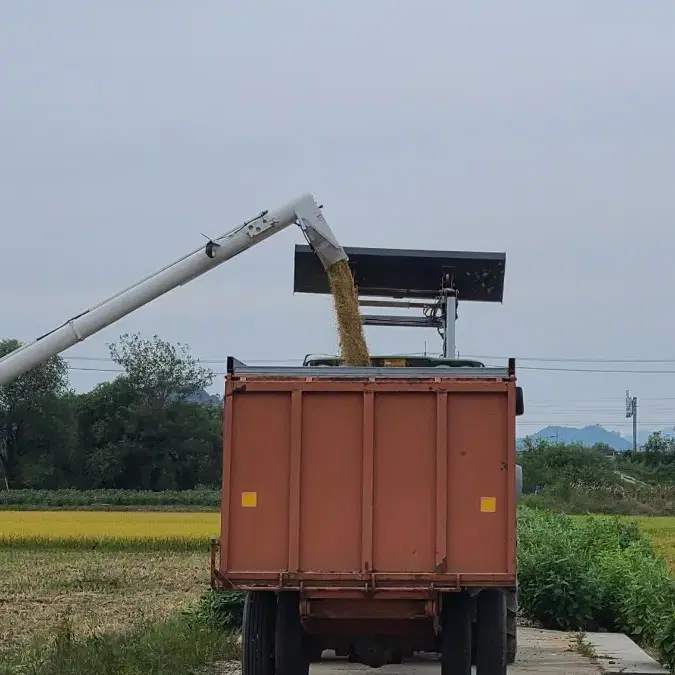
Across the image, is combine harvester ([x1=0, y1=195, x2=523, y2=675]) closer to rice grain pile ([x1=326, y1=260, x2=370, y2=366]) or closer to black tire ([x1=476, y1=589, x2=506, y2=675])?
black tire ([x1=476, y1=589, x2=506, y2=675])

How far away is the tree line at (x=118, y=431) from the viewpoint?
6606cm

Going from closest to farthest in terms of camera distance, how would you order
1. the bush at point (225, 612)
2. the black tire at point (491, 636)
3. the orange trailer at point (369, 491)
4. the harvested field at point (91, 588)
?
the orange trailer at point (369, 491) → the black tire at point (491, 636) → the bush at point (225, 612) → the harvested field at point (91, 588)

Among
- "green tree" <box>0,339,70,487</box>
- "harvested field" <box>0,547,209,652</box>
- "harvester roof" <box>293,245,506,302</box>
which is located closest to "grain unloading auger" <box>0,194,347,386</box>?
"harvester roof" <box>293,245,506,302</box>

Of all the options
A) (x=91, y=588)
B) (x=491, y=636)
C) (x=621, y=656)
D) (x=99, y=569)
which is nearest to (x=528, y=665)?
(x=621, y=656)

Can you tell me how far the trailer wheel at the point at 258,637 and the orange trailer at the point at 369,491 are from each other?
2.57 ft

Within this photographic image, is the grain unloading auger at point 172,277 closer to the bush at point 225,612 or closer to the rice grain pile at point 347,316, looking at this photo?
the rice grain pile at point 347,316

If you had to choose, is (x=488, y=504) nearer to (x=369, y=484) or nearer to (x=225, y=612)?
(x=369, y=484)

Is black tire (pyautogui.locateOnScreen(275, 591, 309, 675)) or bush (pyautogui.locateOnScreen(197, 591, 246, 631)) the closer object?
black tire (pyautogui.locateOnScreen(275, 591, 309, 675))

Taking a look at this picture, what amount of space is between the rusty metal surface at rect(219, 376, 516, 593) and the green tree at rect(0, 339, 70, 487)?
202ft

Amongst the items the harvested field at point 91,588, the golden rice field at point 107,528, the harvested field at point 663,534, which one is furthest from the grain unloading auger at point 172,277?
the golden rice field at point 107,528

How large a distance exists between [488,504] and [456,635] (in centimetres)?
122

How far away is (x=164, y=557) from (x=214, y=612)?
529 inches

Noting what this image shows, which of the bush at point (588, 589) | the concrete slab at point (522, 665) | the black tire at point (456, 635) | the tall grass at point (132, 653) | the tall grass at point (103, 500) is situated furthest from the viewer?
the tall grass at point (103, 500)

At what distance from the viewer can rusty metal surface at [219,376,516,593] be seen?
838 centimetres
